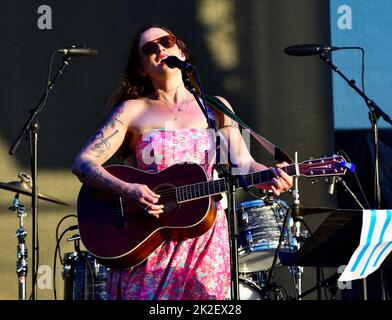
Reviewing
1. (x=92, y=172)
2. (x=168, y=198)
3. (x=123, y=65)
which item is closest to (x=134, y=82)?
(x=92, y=172)

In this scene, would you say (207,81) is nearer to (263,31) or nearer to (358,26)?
(263,31)

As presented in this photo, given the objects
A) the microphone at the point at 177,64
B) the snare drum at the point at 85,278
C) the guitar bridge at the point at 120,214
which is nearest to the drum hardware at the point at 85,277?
the snare drum at the point at 85,278

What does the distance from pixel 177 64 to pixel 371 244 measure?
3.96 feet

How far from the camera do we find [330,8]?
7.43 meters

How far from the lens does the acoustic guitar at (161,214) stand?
154 inches

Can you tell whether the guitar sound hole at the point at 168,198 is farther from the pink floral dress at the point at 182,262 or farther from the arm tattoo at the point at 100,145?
the arm tattoo at the point at 100,145

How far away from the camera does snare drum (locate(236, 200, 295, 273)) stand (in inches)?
243

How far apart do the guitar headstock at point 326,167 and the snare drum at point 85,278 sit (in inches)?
107

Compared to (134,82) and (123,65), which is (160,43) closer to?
(134,82)

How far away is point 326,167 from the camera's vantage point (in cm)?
391

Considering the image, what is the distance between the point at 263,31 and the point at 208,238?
393cm

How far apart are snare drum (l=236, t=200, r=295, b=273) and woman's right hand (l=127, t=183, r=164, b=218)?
7.41 ft

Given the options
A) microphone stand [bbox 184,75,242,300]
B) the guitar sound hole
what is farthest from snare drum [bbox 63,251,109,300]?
microphone stand [bbox 184,75,242,300]
